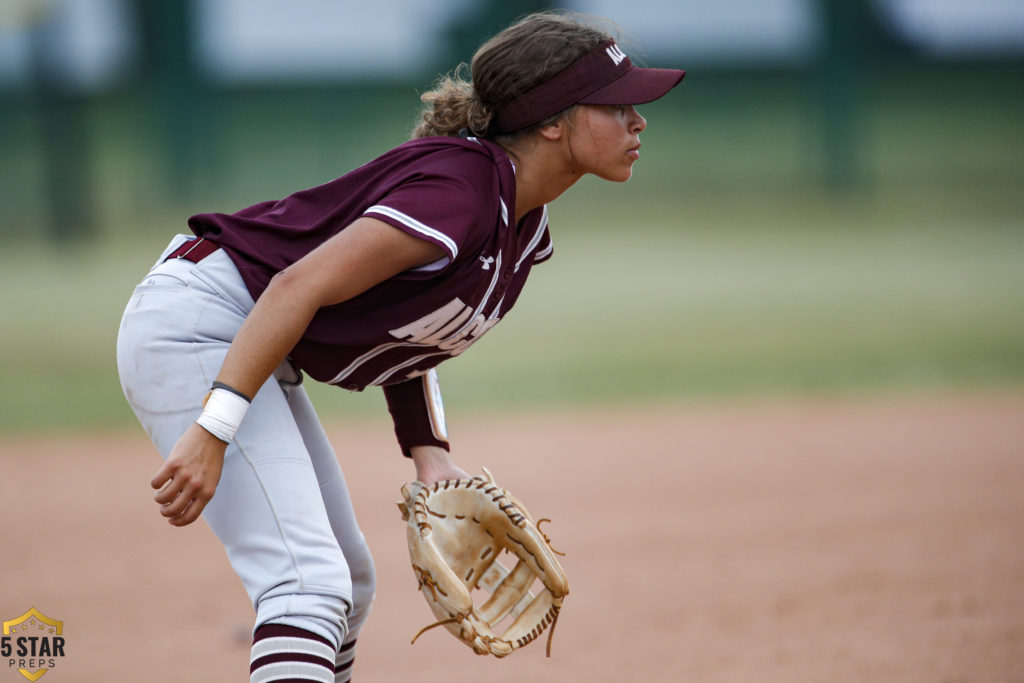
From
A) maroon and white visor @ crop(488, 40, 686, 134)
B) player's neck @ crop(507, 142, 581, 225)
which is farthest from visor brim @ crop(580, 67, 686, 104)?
player's neck @ crop(507, 142, 581, 225)

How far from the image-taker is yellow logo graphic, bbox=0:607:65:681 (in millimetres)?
3205

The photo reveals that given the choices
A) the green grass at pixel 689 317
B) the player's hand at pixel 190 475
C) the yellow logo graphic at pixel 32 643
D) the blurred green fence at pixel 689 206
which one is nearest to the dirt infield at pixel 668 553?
the yellow logo graphic at pixel 32 643

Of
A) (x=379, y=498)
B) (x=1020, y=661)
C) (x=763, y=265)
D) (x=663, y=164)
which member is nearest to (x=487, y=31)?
(x=663, y=164)

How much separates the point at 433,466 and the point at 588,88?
86 cm

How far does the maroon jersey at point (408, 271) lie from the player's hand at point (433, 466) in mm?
395

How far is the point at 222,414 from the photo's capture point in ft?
5.40

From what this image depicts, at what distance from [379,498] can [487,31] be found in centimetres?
960

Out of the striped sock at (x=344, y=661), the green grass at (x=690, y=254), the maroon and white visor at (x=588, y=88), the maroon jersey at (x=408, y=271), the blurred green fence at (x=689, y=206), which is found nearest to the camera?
the maroon jersey at (x=408, y=271)

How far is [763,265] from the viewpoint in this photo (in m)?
13.2

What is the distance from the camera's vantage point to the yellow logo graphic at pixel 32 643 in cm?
321

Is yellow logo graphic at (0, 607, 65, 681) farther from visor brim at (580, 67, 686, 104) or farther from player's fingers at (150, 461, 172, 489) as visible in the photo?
visor brim at (580, 67, 686, 104)

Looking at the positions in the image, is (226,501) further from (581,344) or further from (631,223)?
(631,223)

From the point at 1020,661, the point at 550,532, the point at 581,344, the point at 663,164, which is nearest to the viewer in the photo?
the point at 1020,661

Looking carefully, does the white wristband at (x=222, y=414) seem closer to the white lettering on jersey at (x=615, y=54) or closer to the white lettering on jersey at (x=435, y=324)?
the white lettering on jersey at (x=435, y=324)
